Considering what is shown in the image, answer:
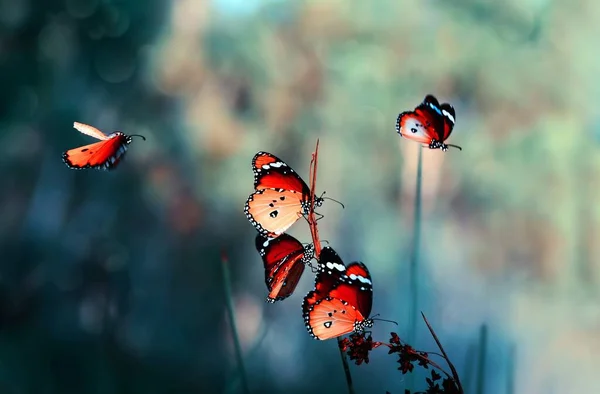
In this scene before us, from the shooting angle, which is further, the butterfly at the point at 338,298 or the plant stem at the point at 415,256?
the plant stem at the point at 415,256

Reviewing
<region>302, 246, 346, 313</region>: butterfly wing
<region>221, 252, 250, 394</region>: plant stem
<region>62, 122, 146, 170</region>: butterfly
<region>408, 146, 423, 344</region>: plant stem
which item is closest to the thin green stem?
<region>408, 146, 423, 344</region>: plant stem

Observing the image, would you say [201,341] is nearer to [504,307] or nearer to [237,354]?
[237,354]

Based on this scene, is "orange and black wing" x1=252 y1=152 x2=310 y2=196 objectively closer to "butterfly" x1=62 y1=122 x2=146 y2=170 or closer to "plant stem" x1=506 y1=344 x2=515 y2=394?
"butterfly" x1=62 y1=122 x2=146 y2=170

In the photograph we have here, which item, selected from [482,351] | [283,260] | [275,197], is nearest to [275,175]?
[275,197]

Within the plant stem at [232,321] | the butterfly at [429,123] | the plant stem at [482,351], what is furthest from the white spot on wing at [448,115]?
the plant stem at [232,321]

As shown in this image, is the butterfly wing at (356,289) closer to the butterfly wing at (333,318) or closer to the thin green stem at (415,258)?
the butterfly wing at (333,318)
